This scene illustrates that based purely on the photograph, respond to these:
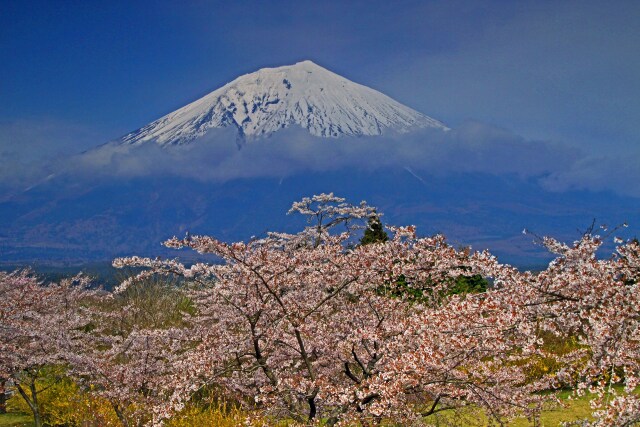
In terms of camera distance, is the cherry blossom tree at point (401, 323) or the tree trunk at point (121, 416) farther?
the tree trunk at point (121, 416)

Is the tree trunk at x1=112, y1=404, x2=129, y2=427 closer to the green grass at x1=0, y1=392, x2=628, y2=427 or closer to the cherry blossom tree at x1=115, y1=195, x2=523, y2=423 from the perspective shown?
the green grass at x1=0, y1=392, x2=628, y2=427

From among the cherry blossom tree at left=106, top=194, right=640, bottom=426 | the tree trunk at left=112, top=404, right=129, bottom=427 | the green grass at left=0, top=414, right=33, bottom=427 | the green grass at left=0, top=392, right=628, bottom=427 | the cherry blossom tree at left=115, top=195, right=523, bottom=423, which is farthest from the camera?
the green grass at left=0, top=414, right=33, bottom=427

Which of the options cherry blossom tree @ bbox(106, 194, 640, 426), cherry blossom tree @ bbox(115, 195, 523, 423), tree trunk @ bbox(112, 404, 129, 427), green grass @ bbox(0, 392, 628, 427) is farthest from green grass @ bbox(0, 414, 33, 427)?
cherry blossom tree @ bbox(115, 195, 523, 423)

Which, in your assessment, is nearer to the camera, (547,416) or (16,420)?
(547,416)

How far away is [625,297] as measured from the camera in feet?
18.2

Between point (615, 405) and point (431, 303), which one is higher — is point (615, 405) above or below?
below

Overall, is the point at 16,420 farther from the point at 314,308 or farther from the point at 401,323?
the point at 401,323

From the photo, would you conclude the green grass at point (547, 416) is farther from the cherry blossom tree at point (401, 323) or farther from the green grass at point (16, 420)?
the cherry blossom tree at point (401, 323)

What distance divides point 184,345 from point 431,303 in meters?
5.42

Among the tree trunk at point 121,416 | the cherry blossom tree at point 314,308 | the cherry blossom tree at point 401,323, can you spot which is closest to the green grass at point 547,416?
the tree trunk at point 121,416

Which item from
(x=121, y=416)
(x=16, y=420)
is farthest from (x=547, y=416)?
(x=16, y=420)

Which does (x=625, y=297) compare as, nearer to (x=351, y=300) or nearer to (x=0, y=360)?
(x=351, y=300)

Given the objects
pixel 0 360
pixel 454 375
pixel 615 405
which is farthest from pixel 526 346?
pixel 0 360

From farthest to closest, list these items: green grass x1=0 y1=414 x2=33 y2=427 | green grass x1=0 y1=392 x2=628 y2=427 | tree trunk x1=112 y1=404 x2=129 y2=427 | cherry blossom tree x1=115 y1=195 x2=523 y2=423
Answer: green grass x1=0 y1=414 x2=33 y2=427
green grass x1=0 y1=392 x2=628 y2=427
tree trunk x1=112 y1=404 x2=129 y2=427
cherry blossom tree x1=115 y1=195 x2=523 y2=423
